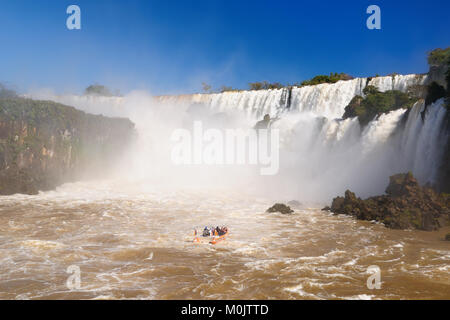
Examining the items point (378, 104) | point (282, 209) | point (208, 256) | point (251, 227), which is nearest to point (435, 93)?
point (378, 104)

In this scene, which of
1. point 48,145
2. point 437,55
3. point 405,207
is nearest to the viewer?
point 405,207

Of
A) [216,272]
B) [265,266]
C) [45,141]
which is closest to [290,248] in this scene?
[265,266]

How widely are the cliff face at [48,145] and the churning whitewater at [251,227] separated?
6.52ft

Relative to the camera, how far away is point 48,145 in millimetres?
29969

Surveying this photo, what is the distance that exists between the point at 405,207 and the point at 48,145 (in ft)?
93.2

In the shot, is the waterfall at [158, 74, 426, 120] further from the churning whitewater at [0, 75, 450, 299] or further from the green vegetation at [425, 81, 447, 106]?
the green vegetation at [425, 81, 447, 106]

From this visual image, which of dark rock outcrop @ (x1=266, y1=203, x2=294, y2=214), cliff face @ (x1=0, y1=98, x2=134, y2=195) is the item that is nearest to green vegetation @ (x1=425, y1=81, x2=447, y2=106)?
dark rock outcrop @ (x1=266, y1=203, x2=294, y2=214)

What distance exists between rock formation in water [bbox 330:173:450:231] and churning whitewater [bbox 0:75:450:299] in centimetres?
93

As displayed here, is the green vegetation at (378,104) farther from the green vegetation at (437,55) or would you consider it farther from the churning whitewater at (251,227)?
the green vegetation at (437,55)

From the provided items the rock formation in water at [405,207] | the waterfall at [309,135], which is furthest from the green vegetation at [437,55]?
the rock formation in water at [405,207]

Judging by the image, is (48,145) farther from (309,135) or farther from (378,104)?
(378,104)

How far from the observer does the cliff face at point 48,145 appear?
26.5 meters
